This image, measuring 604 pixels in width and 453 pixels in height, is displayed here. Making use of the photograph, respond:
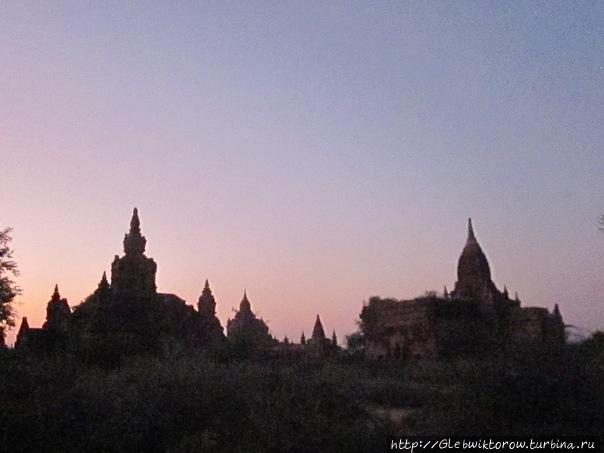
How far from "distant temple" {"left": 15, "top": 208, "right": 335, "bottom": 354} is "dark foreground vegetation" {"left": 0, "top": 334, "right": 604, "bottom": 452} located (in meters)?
22.7

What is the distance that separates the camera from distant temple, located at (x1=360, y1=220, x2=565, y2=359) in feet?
132

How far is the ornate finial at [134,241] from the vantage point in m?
47.8

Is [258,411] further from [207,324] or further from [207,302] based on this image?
[207,302]

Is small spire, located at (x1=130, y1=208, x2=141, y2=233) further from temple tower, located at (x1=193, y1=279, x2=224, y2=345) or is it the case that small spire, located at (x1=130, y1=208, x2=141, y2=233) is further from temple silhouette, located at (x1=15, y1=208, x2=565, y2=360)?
temple tower, located at (x1=193, y1=279, x2=224, y2=345)

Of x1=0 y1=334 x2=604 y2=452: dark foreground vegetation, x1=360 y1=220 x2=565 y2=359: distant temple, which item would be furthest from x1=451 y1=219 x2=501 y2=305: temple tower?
x1=0 y1=334 x2=604 y2=452: dark foreground vegetation

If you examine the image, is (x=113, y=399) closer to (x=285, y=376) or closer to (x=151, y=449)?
(x=151, y=449)

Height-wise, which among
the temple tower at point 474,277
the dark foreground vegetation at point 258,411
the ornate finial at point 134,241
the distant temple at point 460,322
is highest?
the ornate finial at point 134,241

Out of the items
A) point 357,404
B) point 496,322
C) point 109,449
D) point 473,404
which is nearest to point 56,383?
point 109,449

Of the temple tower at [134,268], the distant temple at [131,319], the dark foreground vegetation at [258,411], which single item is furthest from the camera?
the temple tower at [134,268]

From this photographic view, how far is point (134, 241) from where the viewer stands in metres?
48.2

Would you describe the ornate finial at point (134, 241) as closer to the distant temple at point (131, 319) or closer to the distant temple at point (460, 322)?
the distant temple at point (131, 319)

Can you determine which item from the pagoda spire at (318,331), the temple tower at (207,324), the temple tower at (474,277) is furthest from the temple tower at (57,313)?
the temple tower at (474,277)

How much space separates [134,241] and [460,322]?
895 inches

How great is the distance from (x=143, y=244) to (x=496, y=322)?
24396 millimetres
